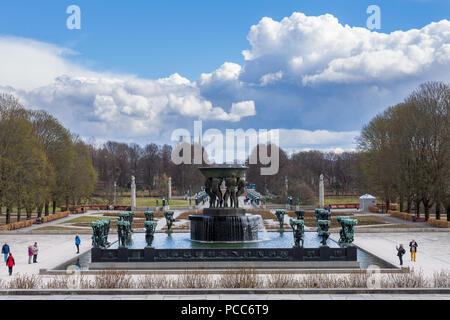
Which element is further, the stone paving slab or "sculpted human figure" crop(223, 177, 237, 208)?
"sculpted human figure" crop(223, 177, 237, 208)

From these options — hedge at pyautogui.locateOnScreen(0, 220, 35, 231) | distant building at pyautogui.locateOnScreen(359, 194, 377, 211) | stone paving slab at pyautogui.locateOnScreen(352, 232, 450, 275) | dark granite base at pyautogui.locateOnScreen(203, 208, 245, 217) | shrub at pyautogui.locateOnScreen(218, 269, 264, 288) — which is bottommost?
stone paving slab at pyautogui.locateOnScreen(352, 232, 450, 275)

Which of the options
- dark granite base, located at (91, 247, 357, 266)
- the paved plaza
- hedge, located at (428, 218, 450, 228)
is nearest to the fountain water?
dark granite base, located at (91, 247, 357, 266)

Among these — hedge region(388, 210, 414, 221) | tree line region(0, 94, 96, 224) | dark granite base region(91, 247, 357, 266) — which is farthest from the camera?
hedge region(388, 210, 414, 221)

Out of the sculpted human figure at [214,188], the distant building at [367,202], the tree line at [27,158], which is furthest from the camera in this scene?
the distant building at [367,202]

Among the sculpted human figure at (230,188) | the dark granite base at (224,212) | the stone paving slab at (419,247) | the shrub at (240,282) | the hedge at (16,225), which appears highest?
the sculpted human figure at (230,188)

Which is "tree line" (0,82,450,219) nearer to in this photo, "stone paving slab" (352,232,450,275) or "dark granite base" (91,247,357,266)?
"stone paving slab" (352,232,450,275)

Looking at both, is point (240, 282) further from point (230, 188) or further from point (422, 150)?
point (422, 150)

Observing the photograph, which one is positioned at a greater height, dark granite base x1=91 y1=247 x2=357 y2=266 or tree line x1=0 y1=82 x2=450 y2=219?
tree line x1=0 y1=82 x2=450 y2=219

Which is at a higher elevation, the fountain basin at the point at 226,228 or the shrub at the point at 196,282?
the fountain basin at the point at 226,228

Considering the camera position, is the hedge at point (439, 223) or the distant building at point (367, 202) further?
the distant building at point (367, 202)

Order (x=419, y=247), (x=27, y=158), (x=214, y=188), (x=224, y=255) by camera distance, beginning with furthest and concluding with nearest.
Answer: (x=27, y=158) → (x=419, y=247) → (x=214, y=188) → (x=224, y=255)

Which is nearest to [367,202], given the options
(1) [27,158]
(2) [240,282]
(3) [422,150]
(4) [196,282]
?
(3) [422,150]

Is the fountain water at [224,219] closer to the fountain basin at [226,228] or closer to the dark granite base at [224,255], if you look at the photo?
the fountain basin at [226,228]

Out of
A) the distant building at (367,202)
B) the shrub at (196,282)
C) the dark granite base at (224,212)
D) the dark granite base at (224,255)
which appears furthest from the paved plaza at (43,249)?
the distant building at (367,202)
